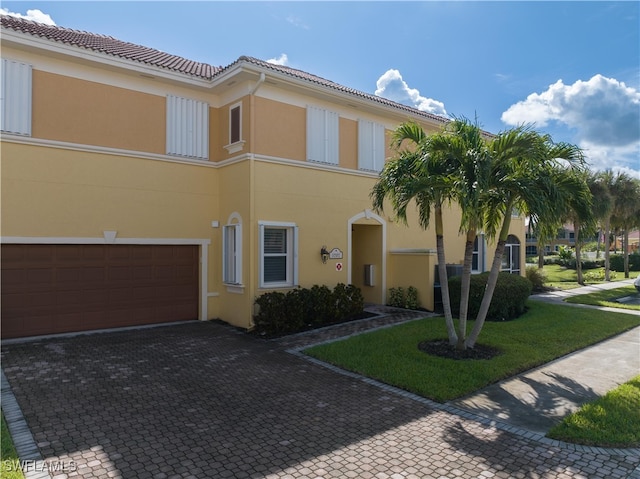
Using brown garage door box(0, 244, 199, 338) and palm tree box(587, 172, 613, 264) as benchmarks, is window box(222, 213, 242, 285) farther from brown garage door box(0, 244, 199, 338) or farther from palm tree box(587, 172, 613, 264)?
palm tree box(587, 172, 613, 264)

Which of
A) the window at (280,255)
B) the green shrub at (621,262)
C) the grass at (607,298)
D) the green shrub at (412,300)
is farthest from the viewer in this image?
the green shrub at (621,262)

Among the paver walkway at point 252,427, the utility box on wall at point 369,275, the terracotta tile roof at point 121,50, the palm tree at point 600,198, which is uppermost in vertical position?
the terracotta tile roof at point 121,50

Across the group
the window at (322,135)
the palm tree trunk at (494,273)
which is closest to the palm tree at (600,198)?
the window at (322,135)

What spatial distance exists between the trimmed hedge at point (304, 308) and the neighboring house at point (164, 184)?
49 centimetres

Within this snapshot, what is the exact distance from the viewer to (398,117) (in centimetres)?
1402

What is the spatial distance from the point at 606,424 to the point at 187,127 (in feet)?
35.7

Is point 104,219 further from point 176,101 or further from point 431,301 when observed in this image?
→ point 431,301

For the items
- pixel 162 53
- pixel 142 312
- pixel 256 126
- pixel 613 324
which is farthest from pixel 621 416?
pixel 162 53

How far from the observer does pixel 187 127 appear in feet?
38.3

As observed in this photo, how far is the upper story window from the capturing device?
11.2 m

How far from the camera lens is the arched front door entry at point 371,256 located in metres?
13.9

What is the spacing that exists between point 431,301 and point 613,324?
4.70 m

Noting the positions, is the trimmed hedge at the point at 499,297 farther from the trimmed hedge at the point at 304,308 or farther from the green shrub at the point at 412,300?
the trimmed hedge at the point at 304,308

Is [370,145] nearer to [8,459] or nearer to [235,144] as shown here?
[235,144]
